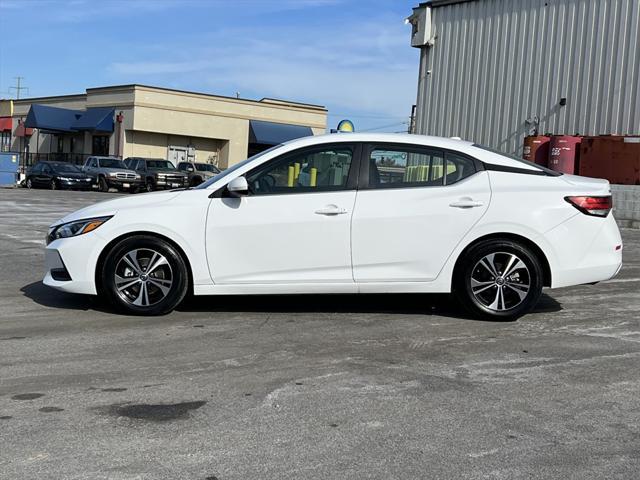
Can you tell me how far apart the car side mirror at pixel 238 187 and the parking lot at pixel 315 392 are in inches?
43.8

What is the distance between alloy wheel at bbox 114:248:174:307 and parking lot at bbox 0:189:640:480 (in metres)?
0.22

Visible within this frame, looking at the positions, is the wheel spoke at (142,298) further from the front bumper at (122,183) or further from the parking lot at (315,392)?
the front bumper at (122,183)

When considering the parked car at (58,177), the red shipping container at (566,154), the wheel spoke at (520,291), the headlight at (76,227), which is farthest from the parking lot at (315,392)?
the parked car at (58,177)

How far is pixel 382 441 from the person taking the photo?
3873 millimetres

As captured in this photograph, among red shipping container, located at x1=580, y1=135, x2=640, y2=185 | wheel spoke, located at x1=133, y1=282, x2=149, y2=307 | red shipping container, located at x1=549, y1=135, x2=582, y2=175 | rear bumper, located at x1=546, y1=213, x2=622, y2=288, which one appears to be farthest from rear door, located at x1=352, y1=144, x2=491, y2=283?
red shipping container, located at x1=549, y1=135, x2=582, y2=175

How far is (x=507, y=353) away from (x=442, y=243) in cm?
130

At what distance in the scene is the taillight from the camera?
6742 millimetres

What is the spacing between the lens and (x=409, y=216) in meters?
6.60

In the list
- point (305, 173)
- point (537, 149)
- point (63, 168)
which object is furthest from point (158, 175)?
point (305, 173)

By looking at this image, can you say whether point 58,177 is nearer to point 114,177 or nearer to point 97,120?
point 114,177

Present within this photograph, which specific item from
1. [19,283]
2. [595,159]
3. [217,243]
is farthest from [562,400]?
[595,159]

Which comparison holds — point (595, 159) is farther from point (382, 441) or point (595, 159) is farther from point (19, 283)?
point (382, 441)

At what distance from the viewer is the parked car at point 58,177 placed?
119 feet

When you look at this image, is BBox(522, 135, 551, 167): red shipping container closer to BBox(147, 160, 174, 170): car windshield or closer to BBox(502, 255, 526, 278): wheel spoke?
BBox(502, 255, 526, 278): wheel spoke
